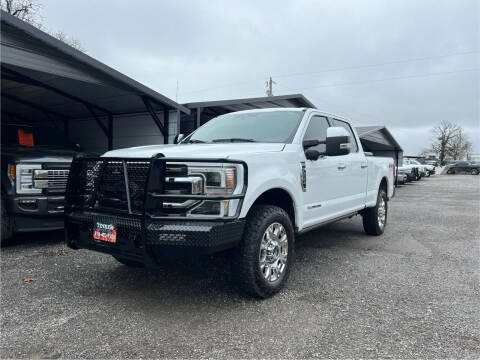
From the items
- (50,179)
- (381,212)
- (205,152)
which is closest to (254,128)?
(205,152)

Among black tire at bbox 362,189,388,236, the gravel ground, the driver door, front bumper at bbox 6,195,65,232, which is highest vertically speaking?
the driver door

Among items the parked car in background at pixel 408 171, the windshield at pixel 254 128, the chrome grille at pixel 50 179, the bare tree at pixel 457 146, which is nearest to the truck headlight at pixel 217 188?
the windshield at pixel 254 128

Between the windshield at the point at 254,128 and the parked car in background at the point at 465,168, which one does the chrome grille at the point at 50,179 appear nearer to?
the windshield at the point at 254,128

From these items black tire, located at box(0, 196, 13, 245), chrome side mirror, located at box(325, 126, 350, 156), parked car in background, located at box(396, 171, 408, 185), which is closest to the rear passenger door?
chrome side mirror, located at box(325, 126, 350, 156)

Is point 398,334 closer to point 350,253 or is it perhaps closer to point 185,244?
point 185,244

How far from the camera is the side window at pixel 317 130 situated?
4363mm

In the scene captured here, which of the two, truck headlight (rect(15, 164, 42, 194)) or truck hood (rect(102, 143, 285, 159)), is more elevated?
truck hood (rect(102, 143, 285, 159))

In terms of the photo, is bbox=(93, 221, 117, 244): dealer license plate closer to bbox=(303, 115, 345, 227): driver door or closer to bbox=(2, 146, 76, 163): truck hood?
bbox=(303, 115, 345, 227): driver door

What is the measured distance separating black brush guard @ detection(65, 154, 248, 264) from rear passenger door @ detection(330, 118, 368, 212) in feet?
8.25

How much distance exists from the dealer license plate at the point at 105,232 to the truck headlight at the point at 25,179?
2.37 meters

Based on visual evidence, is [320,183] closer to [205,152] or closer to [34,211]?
[205,152]

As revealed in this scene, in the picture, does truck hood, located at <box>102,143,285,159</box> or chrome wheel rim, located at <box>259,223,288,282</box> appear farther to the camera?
chrome wheel rim, located at <box>259,223,288,282</box>

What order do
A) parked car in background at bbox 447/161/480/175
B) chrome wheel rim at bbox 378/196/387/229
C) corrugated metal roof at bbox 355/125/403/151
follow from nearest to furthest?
chrome wheel rim at bbox 378/196/387/229 → corrugated metal roof at bbox 355/125/403/151 → parked car in background at bbox 447/161/480/175

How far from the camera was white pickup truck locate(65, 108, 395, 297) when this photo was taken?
2.88 m
